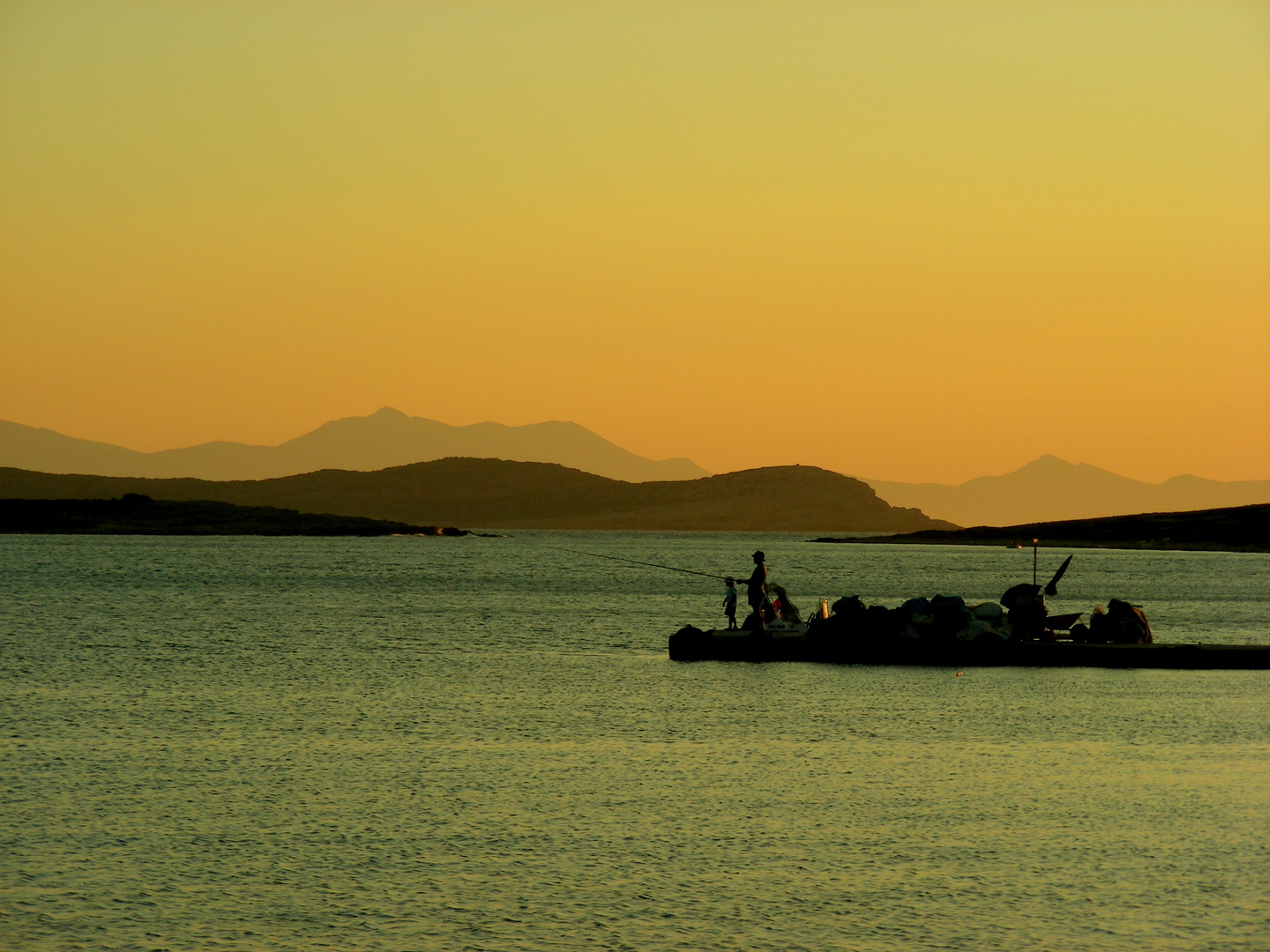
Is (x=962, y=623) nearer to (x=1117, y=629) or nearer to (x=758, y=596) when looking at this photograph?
(x=1117, y=629)

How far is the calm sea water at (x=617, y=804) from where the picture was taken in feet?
35.4

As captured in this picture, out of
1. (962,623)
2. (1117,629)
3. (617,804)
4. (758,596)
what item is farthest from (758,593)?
(617,804)

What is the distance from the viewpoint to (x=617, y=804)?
49.2 feet

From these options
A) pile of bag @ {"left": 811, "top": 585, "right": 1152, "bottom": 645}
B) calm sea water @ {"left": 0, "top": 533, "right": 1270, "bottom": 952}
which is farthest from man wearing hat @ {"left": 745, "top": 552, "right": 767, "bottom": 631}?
pile of bag @ {"left": 811, "top": 585, "right": 1152, "bottom": 645}

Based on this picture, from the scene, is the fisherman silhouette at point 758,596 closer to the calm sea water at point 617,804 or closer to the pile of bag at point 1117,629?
the calm sea water at point 617,804

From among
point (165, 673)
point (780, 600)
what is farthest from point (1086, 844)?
point (165, 673)

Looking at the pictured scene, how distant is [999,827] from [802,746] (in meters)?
5.44

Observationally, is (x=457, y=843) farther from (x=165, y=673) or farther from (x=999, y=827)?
(x=165, y=673)

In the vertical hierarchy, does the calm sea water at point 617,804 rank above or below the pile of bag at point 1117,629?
below

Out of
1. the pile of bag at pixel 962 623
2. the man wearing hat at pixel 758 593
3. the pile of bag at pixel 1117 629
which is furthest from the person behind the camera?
the pile of bag at pixel 1117 629

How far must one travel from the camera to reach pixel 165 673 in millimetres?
28672

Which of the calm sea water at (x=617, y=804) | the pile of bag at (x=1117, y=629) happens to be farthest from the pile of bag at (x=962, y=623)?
the calm sea water at (x=617, y=804)

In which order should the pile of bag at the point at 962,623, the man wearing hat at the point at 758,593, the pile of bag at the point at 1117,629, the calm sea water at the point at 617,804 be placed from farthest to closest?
the pile of bag at the point at 1117,629, the pile of bag at the point at 962,623, the man wearing hat at the point at 758,593, the calm sea water at the point at 617,804

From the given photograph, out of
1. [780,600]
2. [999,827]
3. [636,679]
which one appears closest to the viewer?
[999,827]
